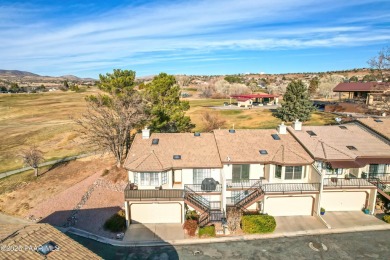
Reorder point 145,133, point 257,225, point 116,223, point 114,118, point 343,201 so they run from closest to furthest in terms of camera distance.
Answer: point 257,225
point 116,223
point 343,201
point 145,133
point 114,118

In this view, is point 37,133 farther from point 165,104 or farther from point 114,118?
point 165,104

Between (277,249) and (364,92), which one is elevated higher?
(364,92)

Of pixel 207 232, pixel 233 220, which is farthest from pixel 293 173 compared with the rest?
pixel 207 232

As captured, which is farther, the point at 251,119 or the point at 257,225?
the point at 251,119

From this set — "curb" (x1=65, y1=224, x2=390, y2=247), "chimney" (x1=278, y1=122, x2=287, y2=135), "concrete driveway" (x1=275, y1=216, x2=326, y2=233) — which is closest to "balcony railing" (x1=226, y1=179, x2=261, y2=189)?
"concrete driveway" (x1=275, y1=216, x2=326, y2=233)

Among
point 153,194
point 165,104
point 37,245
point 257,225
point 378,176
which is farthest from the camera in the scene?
point 165,104

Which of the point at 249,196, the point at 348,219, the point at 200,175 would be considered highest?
the point at 200,175

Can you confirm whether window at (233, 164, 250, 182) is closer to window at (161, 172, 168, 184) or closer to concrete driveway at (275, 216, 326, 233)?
concrete driveway at (275, 216, 326, 233)
